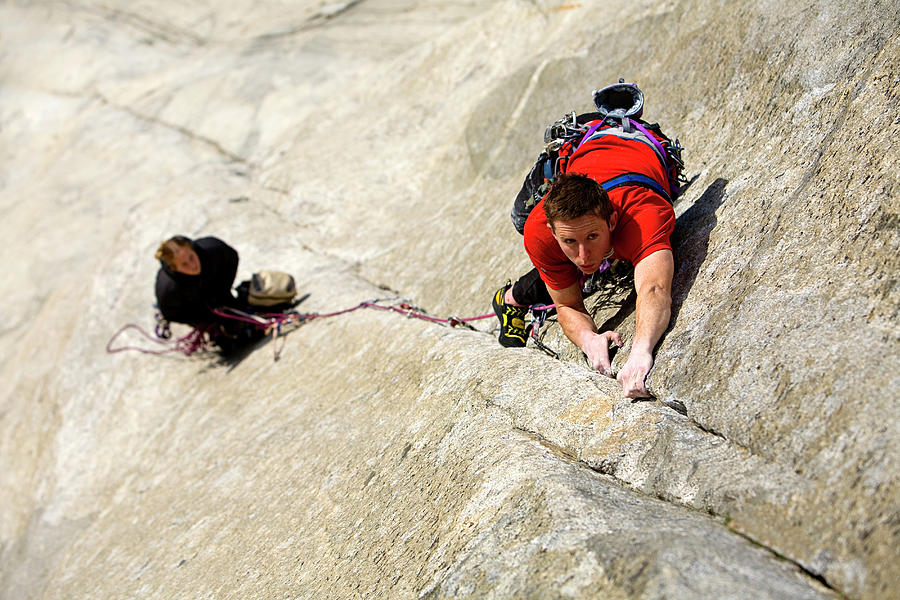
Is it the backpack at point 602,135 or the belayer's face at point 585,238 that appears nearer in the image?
the belayer's face at point 585,238

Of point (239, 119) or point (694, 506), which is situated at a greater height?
point (694, 506)

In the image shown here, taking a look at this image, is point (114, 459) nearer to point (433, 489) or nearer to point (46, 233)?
point (433, 489)

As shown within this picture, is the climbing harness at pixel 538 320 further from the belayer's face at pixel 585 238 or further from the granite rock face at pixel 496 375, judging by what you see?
the belayer's face at pixel 585 238

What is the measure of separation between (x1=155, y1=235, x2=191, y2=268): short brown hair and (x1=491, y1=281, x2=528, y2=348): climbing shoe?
3912 mm

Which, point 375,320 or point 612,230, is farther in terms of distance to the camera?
point 375,320

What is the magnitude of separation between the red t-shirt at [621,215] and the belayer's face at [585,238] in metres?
0.12

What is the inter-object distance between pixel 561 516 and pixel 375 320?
378cm

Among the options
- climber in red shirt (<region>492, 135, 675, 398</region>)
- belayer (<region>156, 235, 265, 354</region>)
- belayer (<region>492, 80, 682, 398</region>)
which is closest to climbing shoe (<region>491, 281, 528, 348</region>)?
belayer (<region>492, 80, 682, 398</region>)

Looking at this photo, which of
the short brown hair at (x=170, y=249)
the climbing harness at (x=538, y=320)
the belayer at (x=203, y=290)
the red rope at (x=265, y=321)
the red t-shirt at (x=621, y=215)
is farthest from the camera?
the belayer at (x=203, y=290)

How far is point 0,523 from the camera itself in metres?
8.58

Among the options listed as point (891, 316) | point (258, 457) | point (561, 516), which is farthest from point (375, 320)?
point (891, 316)

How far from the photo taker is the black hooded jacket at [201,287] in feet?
26.5

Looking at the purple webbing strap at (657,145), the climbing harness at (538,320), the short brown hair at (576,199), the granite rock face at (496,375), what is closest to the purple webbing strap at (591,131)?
the purple webbing strap at (657,145)

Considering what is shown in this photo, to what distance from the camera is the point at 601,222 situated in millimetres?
3895
